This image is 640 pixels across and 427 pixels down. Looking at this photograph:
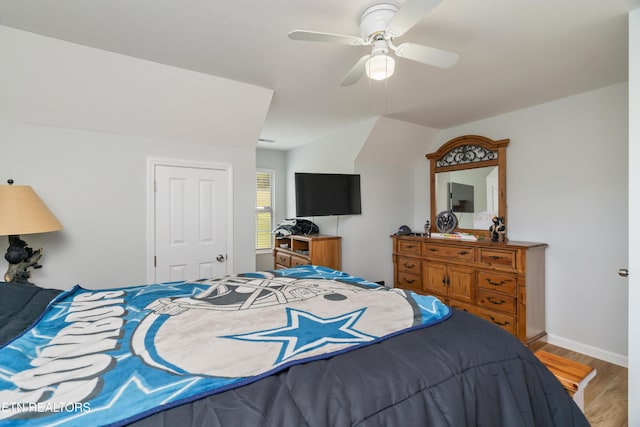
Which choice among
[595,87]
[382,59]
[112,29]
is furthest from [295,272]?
[595,87]

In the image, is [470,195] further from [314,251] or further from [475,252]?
[314,251]

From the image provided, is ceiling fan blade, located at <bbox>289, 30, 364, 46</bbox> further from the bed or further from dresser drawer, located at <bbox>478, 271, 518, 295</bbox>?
dresser drawer, located at <bbox>478, 271, 518, 295</bbox>

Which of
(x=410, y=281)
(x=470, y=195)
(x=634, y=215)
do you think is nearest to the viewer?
(x=634, y=215)

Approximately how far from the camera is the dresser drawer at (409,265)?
387 cm

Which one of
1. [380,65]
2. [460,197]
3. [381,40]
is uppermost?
[381,40]

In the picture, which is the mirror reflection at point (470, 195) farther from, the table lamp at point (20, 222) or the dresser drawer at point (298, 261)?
the table lamp at point (20, 222)

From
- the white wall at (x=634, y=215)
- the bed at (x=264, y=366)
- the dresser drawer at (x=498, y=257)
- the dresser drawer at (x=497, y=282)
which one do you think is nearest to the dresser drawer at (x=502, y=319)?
the dresser drawer at (x=497, y=282)

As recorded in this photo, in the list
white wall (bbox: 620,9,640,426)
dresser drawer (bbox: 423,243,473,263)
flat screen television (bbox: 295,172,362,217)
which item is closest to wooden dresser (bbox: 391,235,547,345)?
dresser drawer (bbox: 423,243,473,263)

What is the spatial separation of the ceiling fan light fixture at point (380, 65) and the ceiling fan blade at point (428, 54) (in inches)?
3.1

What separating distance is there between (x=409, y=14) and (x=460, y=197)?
117 inches

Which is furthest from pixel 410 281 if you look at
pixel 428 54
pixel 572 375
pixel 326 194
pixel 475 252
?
pixel 428 54

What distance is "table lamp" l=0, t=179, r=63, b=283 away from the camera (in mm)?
1913

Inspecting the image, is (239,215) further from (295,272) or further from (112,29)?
(112,29)

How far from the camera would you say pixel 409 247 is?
3992mm
